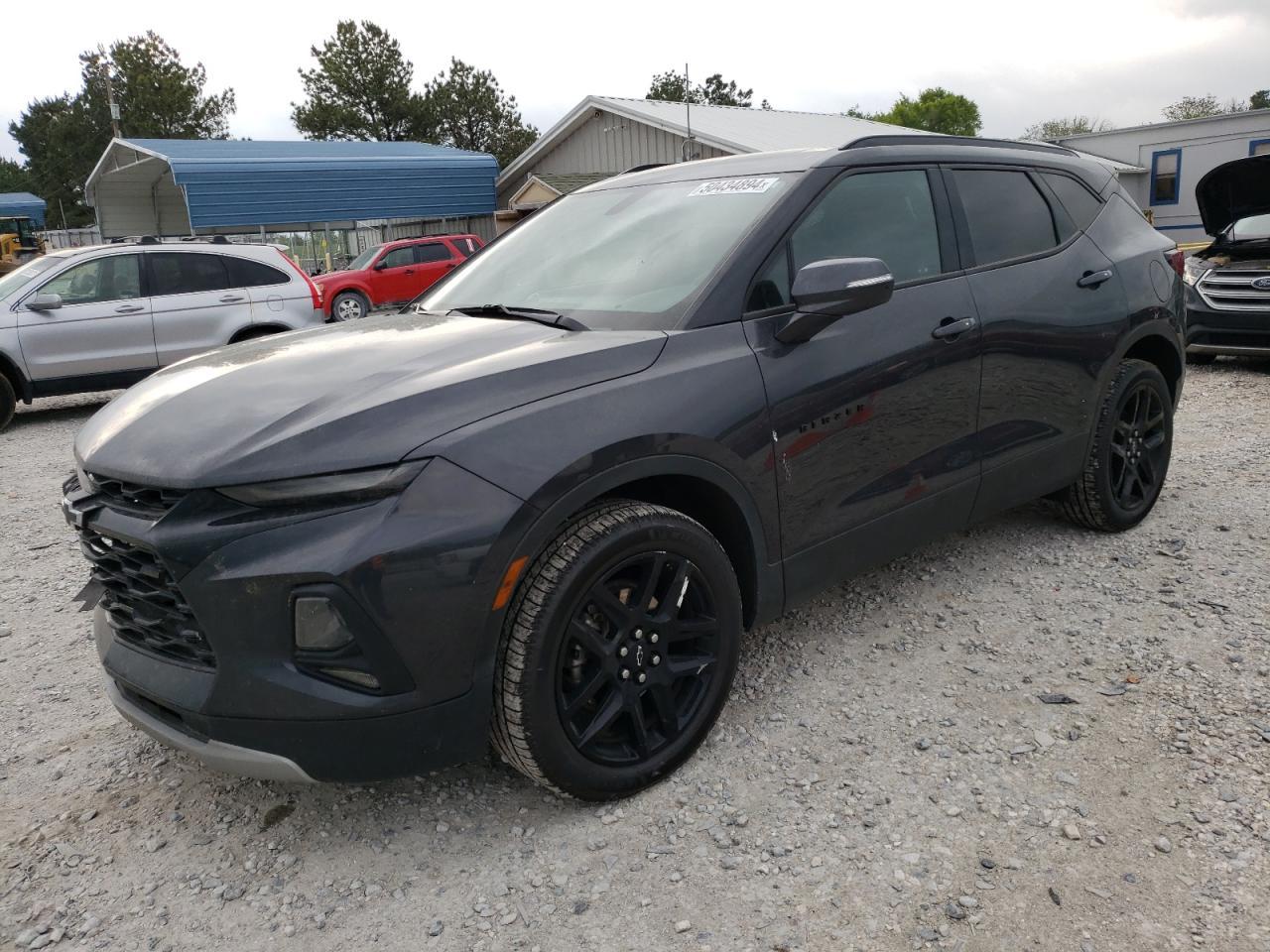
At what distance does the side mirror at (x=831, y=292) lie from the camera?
2719 millimetres

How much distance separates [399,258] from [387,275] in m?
0.56

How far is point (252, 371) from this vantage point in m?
2.61

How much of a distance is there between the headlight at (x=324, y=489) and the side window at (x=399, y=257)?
1785 cm

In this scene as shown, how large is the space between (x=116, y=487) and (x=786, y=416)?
1824mm

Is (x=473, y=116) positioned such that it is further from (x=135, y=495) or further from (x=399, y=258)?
(x=135, y=495)

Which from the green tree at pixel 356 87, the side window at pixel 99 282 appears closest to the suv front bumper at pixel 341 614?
the side window at pixel 99 282

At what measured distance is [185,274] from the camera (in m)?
9.75

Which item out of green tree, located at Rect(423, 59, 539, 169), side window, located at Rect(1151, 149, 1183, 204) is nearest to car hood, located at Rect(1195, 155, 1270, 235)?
side window, located at Rect(1151, 149, 1183, 204)

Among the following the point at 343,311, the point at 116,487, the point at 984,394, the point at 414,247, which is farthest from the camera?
the point at 414,247

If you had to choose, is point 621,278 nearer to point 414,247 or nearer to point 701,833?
point 701,833

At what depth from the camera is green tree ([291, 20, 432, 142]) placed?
51812mm

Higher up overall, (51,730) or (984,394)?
(984,394)

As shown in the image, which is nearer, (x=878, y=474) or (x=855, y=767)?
(x=855, y=767)

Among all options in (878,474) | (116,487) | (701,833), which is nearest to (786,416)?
(878,474)
